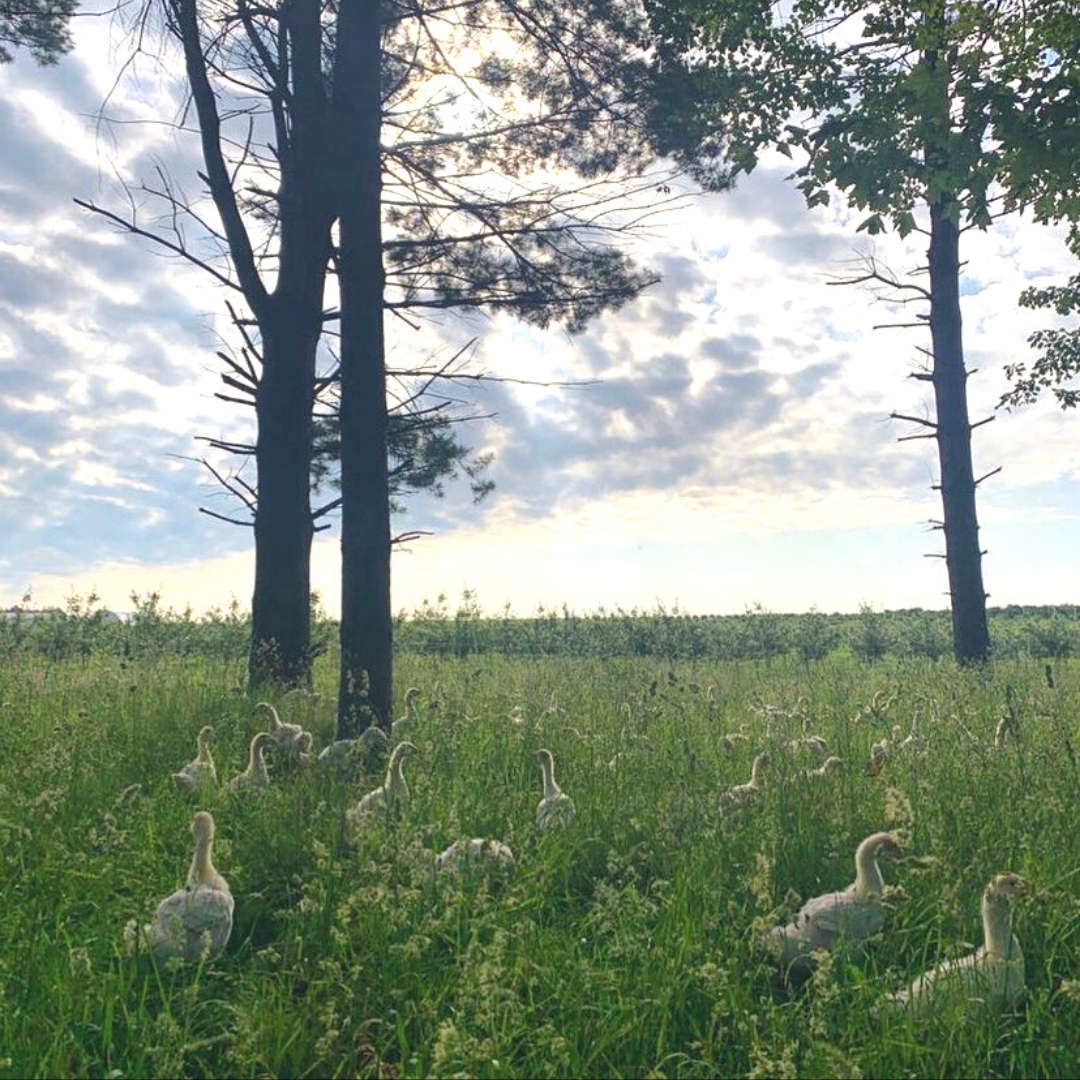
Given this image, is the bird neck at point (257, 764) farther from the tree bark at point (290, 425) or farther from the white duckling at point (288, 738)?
the tree bark at point (290, 425)

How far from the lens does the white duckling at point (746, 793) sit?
16.0 ft

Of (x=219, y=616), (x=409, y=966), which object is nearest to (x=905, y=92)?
(x=409, y=966)

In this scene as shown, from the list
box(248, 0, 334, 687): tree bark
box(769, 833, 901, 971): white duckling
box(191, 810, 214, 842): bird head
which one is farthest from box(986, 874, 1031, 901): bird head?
box(248, 0, 334, 687): tree bark

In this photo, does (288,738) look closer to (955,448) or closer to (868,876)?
(868,876)

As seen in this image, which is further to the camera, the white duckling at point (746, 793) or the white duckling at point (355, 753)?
the white duckling at point (355, 753)

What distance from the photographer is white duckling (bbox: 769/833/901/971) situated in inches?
138

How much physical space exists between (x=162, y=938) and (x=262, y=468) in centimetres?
771

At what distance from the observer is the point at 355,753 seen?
6125 mm

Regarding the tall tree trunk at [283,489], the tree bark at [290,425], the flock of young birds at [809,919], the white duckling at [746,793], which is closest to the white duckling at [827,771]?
the white duckling at [746,793]

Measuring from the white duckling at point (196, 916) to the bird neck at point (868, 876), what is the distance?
241 cm

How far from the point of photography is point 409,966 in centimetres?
335

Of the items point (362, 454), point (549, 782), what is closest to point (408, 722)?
point (362, 454)

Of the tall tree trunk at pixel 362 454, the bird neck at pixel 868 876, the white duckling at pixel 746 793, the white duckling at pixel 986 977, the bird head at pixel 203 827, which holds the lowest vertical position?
the white duckling at pixel 986 977

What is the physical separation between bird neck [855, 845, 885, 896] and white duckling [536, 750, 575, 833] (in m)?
1.56
